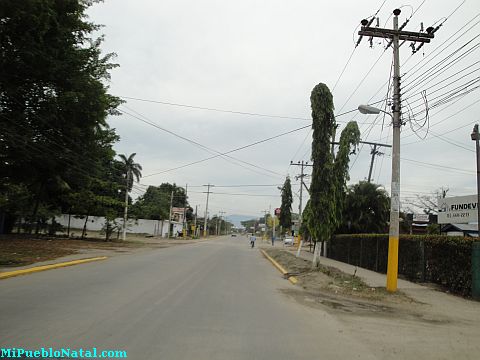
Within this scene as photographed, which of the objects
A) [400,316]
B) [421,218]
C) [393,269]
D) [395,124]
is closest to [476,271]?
[393,269]

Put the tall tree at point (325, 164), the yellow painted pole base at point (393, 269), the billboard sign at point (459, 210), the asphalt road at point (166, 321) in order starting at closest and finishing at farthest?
the asphalt road at point (166, 321), the yellow painted pole base at point (393, 269), the tall tree at point (325, 164), the billboard sign at point (459, 210)

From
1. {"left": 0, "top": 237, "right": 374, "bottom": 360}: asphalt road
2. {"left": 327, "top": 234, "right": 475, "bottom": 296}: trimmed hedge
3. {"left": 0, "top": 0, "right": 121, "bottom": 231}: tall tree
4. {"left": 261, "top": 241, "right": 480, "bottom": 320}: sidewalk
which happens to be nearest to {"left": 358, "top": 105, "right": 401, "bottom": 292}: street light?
{"left": 261, "top": 241, "right": 480, "bottom": 320}: sidewalk

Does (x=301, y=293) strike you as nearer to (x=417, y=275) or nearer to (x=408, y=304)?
(x=408, y=304)

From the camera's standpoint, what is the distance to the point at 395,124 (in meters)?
14.9

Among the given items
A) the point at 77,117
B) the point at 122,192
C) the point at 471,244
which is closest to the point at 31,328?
the point at 471,244

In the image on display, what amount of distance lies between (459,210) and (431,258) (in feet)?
37.5

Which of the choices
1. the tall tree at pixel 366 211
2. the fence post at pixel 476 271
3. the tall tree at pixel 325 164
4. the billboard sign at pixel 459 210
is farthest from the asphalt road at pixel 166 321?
the tall tree at pixel 366 211

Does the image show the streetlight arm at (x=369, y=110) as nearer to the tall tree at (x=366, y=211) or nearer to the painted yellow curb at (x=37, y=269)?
the painted yellow curb at (x=37, y=269)

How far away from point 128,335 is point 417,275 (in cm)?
1424

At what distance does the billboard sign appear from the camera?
2548 cm

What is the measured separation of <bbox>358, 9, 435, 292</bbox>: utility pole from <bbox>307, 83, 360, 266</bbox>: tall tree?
565 centimetres

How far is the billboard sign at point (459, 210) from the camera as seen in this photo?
25477 millimetres

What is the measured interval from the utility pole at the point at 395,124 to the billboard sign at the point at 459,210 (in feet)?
44.0

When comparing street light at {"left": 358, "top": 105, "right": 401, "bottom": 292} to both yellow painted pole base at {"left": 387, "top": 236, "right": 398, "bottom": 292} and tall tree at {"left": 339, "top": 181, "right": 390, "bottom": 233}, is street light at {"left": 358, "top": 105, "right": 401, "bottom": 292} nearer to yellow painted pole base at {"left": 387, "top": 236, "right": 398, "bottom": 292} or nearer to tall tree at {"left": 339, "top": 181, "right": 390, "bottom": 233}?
yellow painted pole base at {"left": 387, "top": 236, "right": 398, "bottom": 292}
